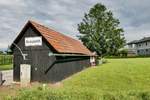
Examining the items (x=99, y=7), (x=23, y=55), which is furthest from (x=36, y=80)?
(x=99, y=7)

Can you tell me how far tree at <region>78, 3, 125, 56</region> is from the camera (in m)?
55.9

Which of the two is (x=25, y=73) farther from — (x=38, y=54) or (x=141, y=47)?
(x=141, y=47)

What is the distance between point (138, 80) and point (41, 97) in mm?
9334

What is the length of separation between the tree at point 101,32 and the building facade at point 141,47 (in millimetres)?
30155

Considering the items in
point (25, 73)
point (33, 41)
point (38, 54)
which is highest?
point (33, 41)

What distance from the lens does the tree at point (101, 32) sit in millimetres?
55906

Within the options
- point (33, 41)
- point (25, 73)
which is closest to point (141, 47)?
point (33, 41)

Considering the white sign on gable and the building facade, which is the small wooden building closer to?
the white sign on gable

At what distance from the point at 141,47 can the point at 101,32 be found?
137ft

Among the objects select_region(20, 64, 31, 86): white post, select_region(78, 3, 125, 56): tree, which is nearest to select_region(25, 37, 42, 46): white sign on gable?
select_region(20, 64, 31, 86): white post

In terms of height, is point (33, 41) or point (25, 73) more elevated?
point (33, 41)

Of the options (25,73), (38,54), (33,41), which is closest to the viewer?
(25,73)

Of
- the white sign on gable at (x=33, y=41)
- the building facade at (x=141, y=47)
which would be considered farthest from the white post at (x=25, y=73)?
the building facade at (x=141, y=47)

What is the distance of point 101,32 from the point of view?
58.0 metres
